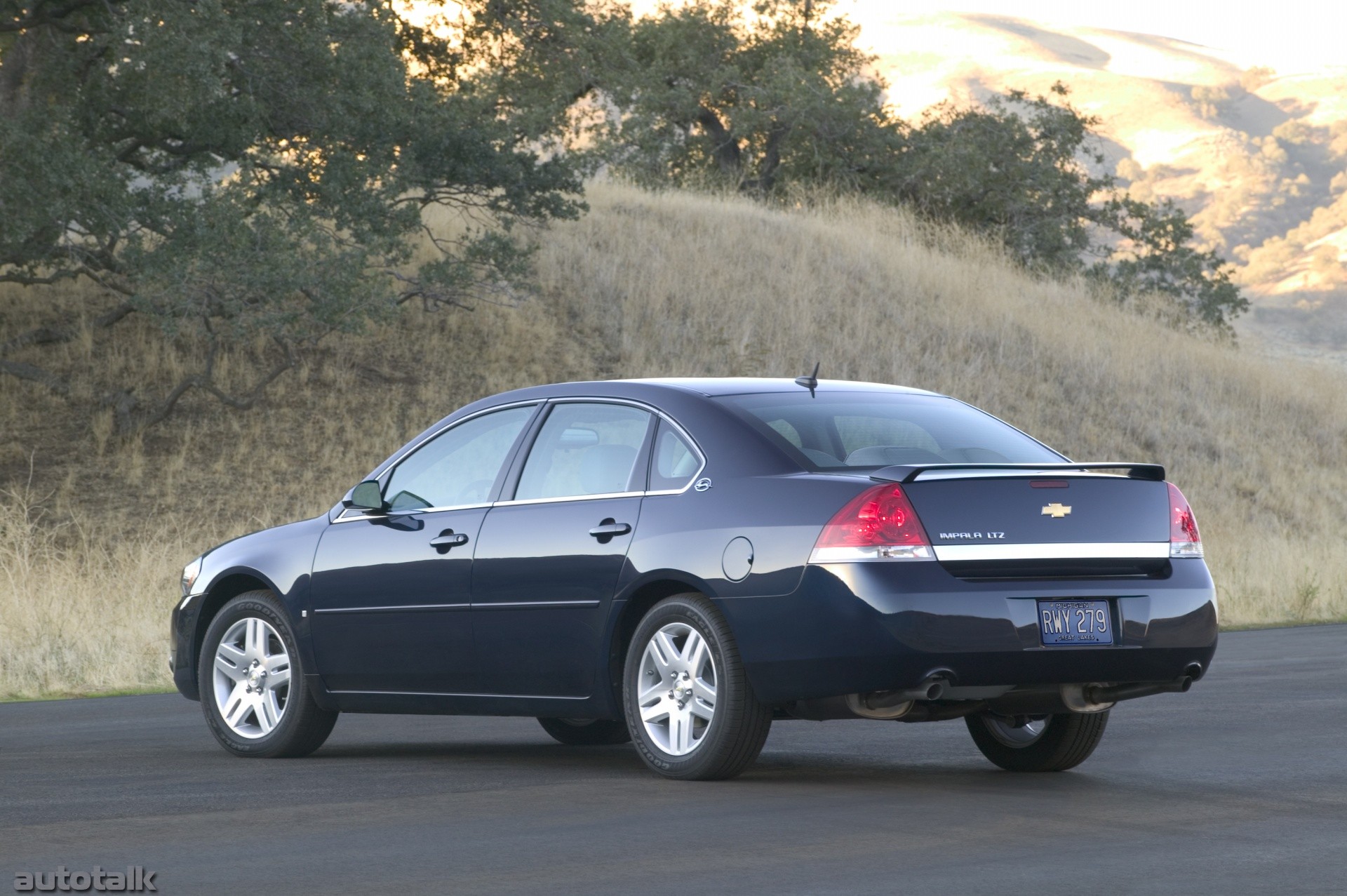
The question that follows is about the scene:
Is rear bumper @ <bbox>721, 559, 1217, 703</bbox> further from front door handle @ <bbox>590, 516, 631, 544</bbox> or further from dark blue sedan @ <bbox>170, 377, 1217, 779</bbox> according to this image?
front door handle @ <bbox>590, 516, 631, 544</bbox>

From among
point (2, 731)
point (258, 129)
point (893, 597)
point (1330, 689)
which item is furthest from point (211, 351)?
point (893, 597)

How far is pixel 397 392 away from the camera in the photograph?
29.5m

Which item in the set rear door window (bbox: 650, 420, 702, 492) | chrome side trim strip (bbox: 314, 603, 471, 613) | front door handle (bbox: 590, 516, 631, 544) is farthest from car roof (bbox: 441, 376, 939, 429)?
chrome side trim strip (bbox: 314, 603, 471, 613)

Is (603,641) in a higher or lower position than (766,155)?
lower

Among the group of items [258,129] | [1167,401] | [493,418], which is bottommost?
[1167,401]

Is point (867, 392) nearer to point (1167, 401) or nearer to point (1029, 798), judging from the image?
point (1029, 798)

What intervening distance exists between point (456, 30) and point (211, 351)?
6371 millimetres

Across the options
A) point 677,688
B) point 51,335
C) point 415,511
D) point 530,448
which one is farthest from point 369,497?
point 51,335

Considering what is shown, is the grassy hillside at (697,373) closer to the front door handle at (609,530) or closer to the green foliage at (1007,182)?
the green foliage at (1007,182)

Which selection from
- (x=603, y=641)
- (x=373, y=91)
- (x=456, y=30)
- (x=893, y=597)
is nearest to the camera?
(x=893, y=597)

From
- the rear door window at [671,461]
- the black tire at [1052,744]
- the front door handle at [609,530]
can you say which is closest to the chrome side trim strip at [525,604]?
the front door handle at [609,530]

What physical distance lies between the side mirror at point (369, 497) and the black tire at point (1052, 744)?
2.84 metres

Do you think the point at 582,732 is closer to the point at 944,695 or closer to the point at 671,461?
the point at 671,461

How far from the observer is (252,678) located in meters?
9.39
